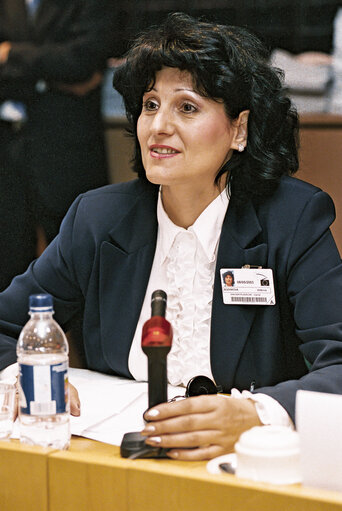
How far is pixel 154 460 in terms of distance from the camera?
119cm

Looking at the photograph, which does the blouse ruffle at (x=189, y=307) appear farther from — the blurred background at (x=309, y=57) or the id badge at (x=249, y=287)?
the blurred background at (x=309, y=57)

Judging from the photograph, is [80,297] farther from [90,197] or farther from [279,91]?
[279,91]

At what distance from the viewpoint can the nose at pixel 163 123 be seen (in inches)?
66.1

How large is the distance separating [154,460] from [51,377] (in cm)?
22

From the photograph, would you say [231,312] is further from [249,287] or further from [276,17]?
[276,17]

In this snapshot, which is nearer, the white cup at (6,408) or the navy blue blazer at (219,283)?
the white cup at (6,408)

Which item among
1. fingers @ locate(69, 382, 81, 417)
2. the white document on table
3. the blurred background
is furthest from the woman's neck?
the blurred background

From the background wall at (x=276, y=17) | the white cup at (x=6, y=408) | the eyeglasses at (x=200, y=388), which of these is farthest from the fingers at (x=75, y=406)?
the background wall at (x=276, y=17)

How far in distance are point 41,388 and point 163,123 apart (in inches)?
29.4

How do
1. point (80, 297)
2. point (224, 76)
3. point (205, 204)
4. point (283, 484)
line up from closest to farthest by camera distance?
point (283, 484)
point (224, 76)
point (205, 204)
point (80, 297)

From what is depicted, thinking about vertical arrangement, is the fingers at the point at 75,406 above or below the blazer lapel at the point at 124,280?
below

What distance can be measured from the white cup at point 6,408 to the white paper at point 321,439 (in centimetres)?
58

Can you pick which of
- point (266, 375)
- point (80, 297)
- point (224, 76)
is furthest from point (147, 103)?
point (266, 375)

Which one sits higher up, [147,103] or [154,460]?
[147,103]
